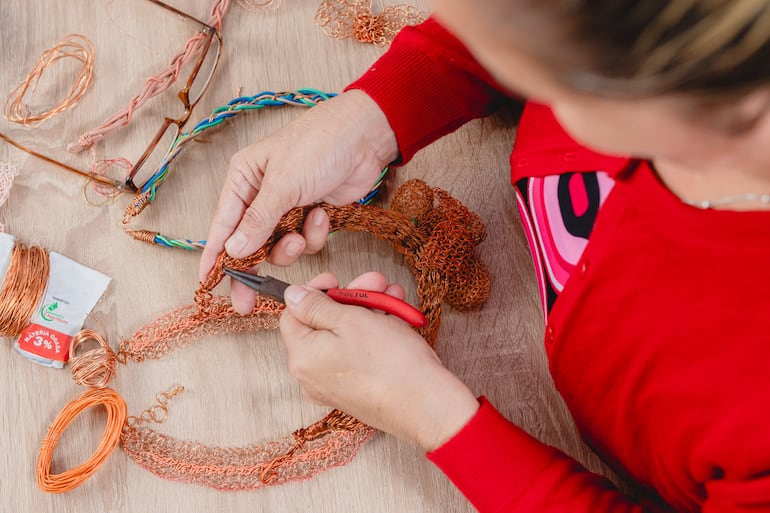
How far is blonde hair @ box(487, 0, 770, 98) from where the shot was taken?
224 millimetres

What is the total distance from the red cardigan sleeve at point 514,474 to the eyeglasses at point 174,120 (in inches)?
20.2

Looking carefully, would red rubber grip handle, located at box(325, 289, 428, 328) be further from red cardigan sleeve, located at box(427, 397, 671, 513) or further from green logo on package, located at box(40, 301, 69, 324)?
green logo on package, located at box(40, 301, 69, 324)

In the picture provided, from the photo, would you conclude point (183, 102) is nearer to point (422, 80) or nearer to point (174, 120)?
point (174, 120)

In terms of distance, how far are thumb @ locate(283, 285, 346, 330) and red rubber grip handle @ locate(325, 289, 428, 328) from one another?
15 millimetres

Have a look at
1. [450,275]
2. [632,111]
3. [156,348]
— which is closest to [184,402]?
[156,348]

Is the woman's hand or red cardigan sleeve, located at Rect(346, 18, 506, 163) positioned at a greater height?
red cardigan sleeve, located at Rect(346, 18, 506, 163)

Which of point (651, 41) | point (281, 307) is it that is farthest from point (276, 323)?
point (651, 41)

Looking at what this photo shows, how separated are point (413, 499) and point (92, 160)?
1.94 ft

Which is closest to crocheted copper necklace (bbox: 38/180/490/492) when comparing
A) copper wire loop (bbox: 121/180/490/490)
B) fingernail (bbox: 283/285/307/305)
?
copper wire loop (bbox: 121/180/490/490)

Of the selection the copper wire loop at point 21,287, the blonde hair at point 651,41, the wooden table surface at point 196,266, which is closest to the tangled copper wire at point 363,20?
the wooden table surface at point 196,266

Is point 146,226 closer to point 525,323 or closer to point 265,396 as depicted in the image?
point 265,396

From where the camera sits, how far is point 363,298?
68 cm

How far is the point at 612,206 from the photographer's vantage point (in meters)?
0.56

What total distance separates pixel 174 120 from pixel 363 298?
0.38 m
